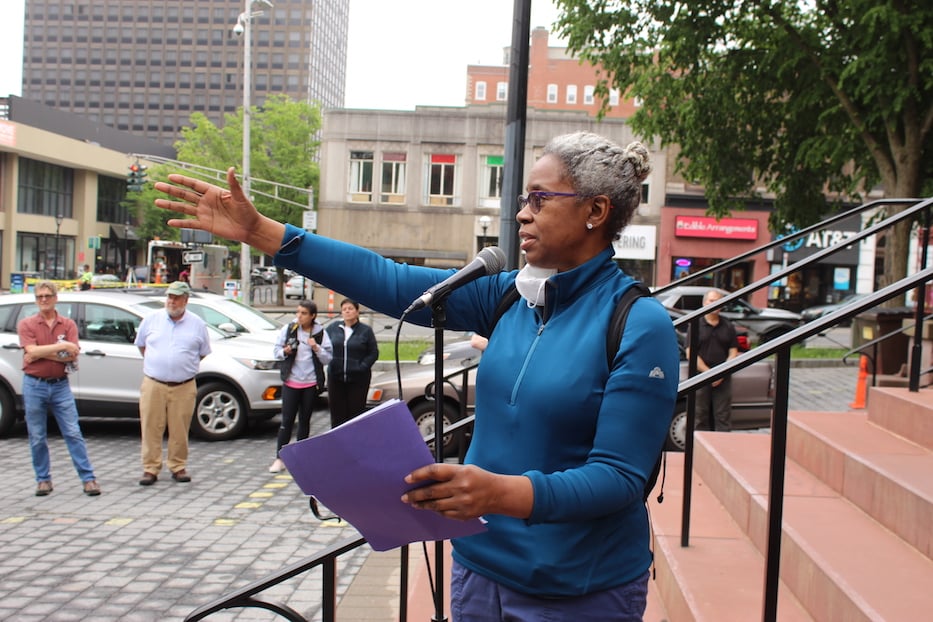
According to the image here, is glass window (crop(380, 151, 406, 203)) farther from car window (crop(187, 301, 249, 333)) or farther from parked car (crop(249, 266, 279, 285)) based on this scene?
car window (crop(187, 301, 249, 333))

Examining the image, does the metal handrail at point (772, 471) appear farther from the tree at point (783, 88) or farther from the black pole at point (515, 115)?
the tree at point (783, 88)

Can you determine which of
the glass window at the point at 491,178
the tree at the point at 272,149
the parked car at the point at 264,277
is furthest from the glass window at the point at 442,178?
the parked car at the point at 264,277

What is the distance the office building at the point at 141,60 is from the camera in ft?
407

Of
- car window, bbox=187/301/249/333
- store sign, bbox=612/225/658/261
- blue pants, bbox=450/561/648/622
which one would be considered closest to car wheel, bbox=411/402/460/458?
car window, bbox=187/301/249/333

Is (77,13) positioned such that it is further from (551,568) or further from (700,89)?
(551,568)

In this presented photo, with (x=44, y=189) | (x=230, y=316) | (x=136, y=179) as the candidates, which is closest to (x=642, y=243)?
(x=136, y=179)

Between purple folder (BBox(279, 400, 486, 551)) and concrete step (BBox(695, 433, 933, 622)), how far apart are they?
71.3 inches

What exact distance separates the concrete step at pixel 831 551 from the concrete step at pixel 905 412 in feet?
2.04

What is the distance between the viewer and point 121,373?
33.6 ft

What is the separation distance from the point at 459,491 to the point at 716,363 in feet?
25.9

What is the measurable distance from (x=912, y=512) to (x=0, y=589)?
5.09 m

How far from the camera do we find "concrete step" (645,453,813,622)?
131 inches

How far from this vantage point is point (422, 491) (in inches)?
62.6

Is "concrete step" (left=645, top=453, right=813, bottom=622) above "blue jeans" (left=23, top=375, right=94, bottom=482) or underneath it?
above
